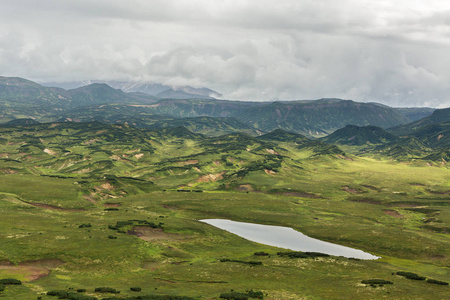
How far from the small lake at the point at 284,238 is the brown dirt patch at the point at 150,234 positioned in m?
33.1

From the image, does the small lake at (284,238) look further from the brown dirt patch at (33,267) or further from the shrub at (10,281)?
the shrub at (10,281)

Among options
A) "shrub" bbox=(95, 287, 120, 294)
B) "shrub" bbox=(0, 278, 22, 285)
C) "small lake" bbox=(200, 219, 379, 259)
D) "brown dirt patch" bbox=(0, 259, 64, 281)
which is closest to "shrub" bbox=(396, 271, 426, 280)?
"small lake" bbox=(200, 219, 379, 259)

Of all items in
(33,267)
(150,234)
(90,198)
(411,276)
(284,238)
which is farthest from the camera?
(90,198)

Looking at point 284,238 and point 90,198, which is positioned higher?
point 90,198

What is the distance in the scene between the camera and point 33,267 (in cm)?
Result: 8269

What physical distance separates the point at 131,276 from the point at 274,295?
3568 centimetres

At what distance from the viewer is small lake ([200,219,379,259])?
409ft

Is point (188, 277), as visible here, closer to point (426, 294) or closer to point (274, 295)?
point (274, 295)

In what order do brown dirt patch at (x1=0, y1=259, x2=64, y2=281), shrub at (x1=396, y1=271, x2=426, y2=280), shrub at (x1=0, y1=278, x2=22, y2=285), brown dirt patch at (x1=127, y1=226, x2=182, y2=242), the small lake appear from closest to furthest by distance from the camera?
shrub at (x1=0, y1=278, x2=22, y2=285), brown dirt patch at (x1=0, y1=259, x2=64, y2=281), shrub at (x1=396, y1=271, x2=426, y2=280), brown dirt patch at (x1=127, y1=226, x2=182, y2=242), the small lake

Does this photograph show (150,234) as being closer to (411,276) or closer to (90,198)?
(411,276)

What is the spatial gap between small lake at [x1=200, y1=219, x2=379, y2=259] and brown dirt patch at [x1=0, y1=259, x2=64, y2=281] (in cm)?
7657

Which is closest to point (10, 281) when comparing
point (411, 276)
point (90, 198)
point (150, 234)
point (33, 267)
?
point (33, 267)

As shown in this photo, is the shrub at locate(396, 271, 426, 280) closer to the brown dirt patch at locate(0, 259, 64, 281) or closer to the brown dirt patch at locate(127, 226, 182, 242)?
the brown dirt patch at locate(127, 226, 182, 242)

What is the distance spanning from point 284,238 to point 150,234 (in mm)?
56533
